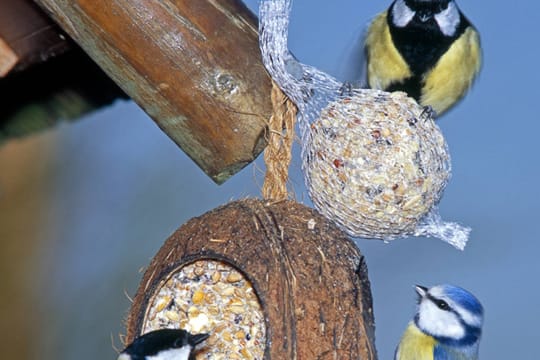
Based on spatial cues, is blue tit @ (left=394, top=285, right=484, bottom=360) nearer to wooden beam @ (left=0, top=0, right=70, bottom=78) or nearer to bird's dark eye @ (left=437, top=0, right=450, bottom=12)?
bird's dark eye @ (left=437, top=0, right=450, bottom=12)

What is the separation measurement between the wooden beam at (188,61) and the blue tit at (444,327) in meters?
0.54

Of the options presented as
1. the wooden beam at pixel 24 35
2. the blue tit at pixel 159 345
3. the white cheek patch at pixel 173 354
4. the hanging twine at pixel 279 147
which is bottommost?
the white cheek patch at pixel 173 354

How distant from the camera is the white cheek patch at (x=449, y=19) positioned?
6.35ft

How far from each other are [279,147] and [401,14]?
40 cm

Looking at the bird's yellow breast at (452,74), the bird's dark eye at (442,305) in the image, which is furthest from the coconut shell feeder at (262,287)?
the bird's yellow breast at (452,74)

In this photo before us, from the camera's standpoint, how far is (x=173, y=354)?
1.73 meters

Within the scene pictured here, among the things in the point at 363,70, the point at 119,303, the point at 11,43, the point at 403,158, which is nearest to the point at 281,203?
the point at 403,158

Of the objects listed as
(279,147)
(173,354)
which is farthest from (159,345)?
(279,147)

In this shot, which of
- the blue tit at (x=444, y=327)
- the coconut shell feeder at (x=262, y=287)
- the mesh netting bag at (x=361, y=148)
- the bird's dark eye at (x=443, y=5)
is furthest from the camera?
the blue tit at (x=444, y=327)

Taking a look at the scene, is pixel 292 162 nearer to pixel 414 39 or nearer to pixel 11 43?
pixel 414 39

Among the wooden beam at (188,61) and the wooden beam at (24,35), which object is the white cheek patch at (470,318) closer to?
the wooden beam at (188,61)

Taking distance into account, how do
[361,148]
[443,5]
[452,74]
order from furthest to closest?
1. [452,74]
2. [443,5]
3. [361,148]

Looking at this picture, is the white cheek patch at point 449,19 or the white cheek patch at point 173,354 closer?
the white cheek patch at point 173,354

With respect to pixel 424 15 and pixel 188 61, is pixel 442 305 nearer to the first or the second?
pixel 424 15
